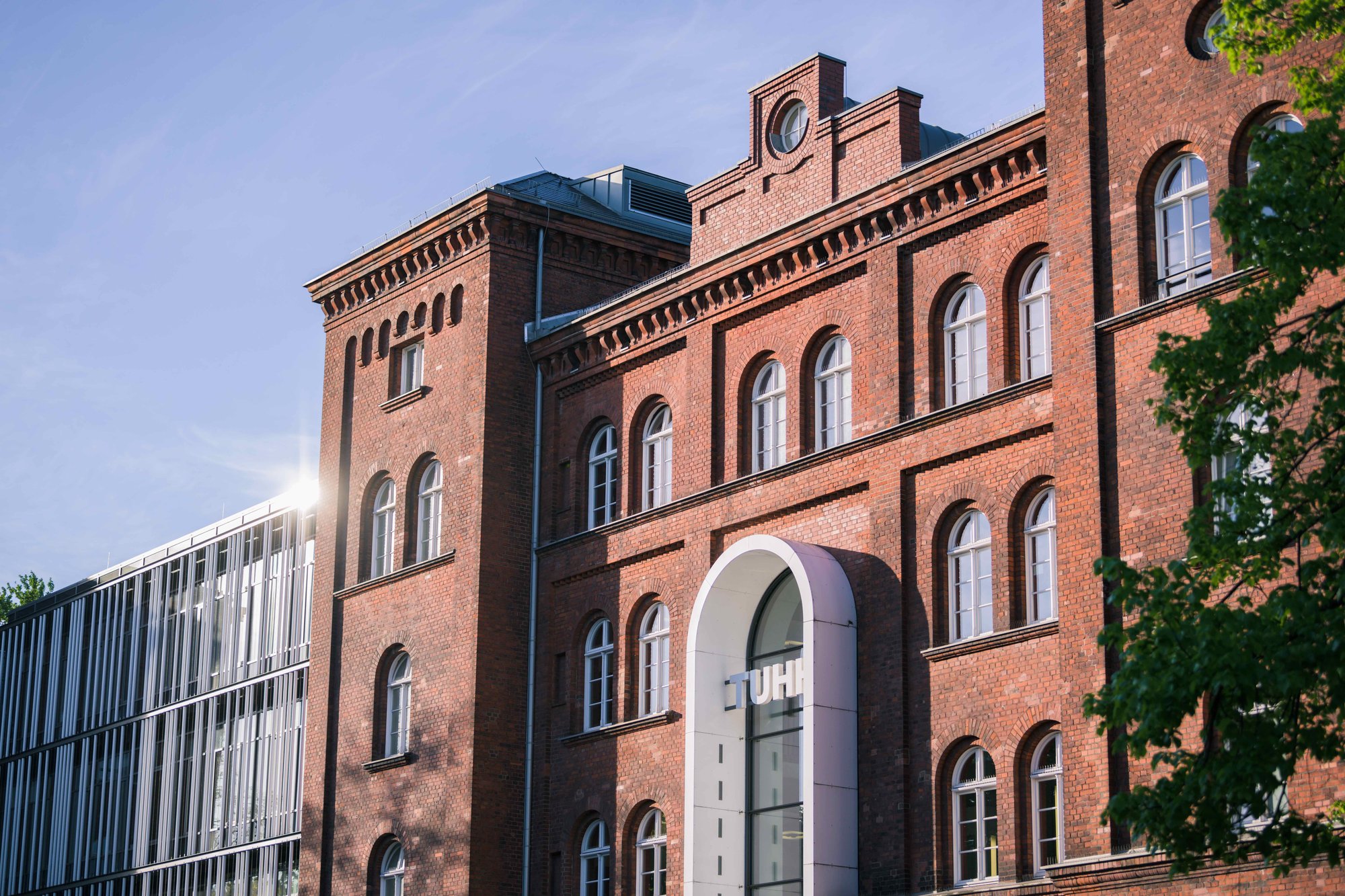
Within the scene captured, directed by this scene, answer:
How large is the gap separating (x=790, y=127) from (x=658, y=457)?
18.9 ft

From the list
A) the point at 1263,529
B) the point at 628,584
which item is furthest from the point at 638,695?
the point at 1263,529

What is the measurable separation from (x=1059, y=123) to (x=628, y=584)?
11085 millimetres

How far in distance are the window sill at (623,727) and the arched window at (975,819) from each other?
5903 mm

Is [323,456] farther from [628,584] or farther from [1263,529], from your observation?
[1263,529]

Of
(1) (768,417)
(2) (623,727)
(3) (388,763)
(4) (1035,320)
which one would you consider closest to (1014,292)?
(4) (1035,320)

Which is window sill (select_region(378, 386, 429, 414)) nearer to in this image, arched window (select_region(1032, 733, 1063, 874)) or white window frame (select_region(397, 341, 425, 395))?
white window frame (select_region(397, 341, 425, 395))

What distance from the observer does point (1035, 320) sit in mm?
26328

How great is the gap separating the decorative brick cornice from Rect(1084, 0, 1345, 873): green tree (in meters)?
9.58

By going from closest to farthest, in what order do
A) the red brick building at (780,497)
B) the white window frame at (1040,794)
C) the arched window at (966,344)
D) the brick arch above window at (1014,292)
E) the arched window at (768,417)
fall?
the red brick building at (780,497) → the white window frame at (1040,794) → the brick arch above window at (1014,292) → the arched window at (966,344) → the arched window at (768,417)

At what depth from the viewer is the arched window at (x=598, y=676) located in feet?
106

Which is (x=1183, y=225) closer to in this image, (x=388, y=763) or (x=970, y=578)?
(x=970, y=578)

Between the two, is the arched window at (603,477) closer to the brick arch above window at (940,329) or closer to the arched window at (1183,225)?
the brick arch above window at (940,329)

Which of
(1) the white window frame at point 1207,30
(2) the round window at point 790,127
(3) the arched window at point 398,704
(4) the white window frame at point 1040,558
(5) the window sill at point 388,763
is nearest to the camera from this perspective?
(1) the white window frame at point 1207,30

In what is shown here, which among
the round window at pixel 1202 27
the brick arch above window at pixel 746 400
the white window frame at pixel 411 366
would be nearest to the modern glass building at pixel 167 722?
the white window frame at pixel 411 366
